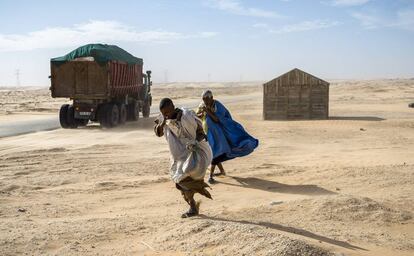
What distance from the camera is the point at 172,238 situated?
208 inches

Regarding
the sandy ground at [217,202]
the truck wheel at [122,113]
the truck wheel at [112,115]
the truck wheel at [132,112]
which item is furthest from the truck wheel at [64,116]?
the sandy ground at [217,202]

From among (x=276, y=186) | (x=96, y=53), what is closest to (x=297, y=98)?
(x=96, y=53)

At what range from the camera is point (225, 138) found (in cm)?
870

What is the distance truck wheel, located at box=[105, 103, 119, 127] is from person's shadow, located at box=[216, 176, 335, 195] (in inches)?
406

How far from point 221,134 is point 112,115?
10716mm

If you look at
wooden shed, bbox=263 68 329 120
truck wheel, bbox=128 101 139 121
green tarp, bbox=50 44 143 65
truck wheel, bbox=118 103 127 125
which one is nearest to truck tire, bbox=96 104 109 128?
truck wheel, bbox=118 103 127 125

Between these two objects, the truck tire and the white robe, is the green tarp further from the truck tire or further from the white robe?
the white robe

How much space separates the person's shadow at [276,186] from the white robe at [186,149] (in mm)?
2482

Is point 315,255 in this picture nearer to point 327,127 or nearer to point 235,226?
point 235,226

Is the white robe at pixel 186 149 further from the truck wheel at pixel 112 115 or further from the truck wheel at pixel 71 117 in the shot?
the truck wheel at pixel 71 117

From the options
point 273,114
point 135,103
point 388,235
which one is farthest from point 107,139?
point 388,235

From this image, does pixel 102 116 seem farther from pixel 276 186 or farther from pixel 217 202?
pixel 217 202

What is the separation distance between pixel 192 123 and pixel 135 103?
53.4ft

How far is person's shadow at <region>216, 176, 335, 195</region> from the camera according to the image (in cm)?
783
